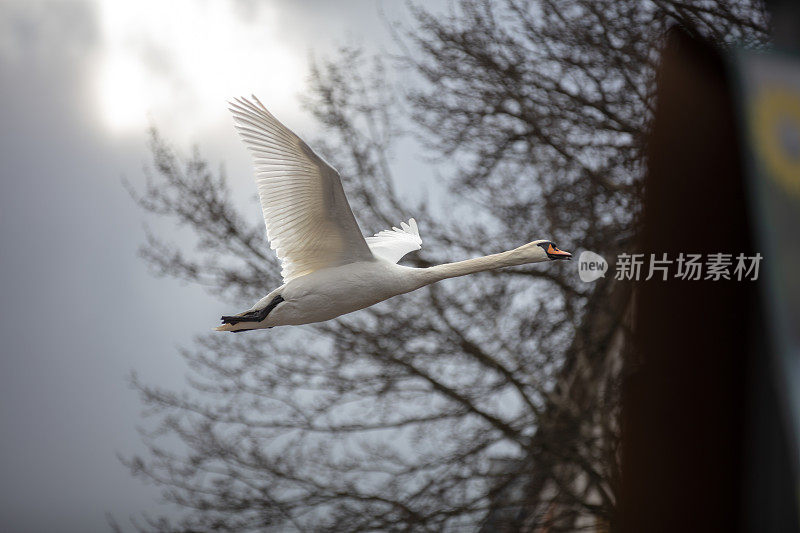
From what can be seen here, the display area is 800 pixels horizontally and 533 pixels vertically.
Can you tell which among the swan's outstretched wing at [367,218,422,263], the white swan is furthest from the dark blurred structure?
the white swan

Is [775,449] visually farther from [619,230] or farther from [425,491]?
[425,491]

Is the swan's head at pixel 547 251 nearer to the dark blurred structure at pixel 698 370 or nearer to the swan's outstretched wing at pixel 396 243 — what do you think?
the swan's outstretched wing at pixel 396 243

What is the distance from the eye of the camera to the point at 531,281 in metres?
4.21

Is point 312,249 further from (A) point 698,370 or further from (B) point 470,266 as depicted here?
(A) point 698,370

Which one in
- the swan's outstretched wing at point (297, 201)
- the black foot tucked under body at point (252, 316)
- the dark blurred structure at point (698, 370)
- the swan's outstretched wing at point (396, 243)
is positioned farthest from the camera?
the dark blurred structure at point (698, 370)

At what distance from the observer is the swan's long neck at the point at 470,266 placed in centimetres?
165

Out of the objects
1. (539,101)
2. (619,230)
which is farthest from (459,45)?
(619,230)

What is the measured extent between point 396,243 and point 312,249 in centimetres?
57

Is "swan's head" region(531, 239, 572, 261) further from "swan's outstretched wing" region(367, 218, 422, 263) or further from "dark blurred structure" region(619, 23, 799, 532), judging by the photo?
"dark blurred structure" region(619, 23, 799, 532)

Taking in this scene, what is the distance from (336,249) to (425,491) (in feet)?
8.32

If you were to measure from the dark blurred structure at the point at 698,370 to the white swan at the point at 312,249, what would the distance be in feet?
8.38

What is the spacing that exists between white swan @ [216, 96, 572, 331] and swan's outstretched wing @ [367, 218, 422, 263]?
31cm

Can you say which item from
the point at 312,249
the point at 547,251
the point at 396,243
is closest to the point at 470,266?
the point at 547,251

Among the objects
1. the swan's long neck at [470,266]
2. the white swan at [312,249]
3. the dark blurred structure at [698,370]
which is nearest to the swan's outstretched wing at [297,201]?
the white swan at [312,249]
